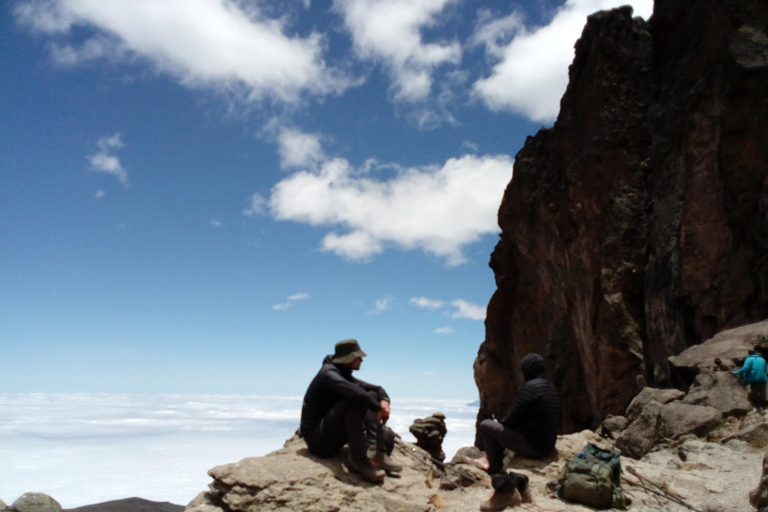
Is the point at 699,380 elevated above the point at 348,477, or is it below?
above

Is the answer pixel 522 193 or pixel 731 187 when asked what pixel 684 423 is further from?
pixel 522 193

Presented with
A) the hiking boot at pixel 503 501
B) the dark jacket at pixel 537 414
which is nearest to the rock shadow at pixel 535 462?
the dark jacket at pixel 537 414

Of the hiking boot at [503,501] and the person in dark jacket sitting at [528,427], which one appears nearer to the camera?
the hiking boot at [503,501]

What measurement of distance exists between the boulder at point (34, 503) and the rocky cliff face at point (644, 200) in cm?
1779

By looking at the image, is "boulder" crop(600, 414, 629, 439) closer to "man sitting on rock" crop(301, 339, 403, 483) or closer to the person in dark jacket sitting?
→ the person in dark jacket sitting

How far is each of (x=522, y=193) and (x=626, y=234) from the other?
378 inches

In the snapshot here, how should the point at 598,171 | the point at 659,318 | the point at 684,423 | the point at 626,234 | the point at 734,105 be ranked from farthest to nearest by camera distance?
the point at 598,171 → the point at 626,234 → the point at 659,318 → the point at 734,105 → the point at 684,423

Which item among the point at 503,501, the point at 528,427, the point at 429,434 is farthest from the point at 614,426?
the point at 503,501

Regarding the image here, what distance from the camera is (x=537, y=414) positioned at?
727 centimetres

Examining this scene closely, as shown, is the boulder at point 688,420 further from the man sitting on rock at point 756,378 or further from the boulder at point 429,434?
the boulder at point 429,434

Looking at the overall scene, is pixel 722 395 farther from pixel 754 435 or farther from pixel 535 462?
pixel 535 462

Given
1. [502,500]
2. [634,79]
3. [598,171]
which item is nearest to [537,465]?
[502,500]

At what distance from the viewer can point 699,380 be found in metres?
12.8

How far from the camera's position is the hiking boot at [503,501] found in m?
6.67
